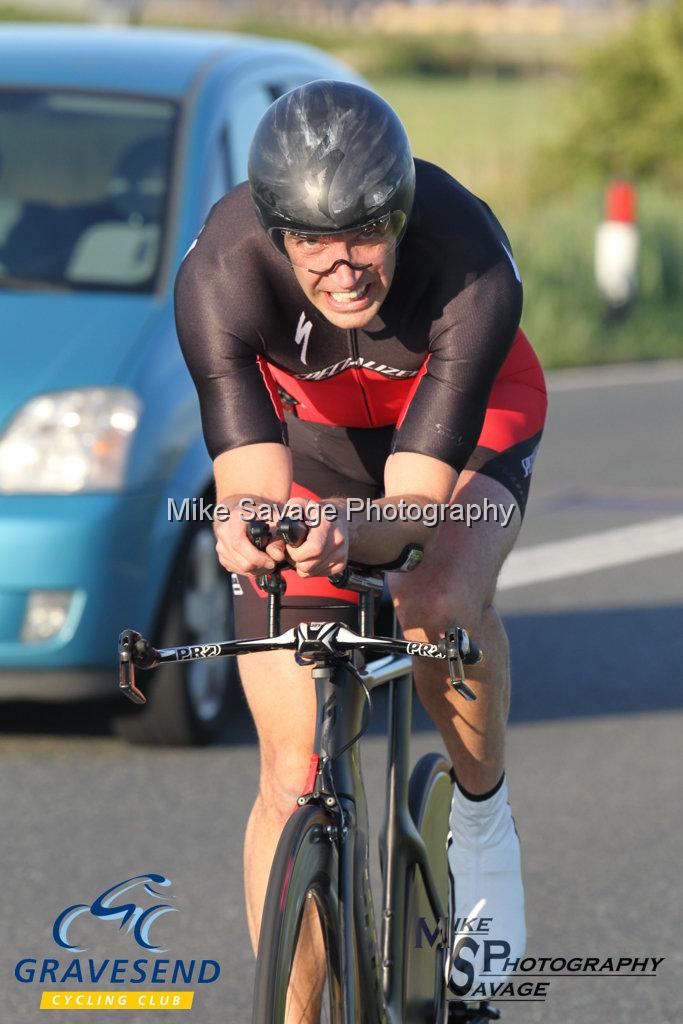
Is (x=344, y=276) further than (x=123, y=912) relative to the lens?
No

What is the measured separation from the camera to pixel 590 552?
895 cm

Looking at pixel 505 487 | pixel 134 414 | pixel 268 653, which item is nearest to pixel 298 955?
pixel 268 653

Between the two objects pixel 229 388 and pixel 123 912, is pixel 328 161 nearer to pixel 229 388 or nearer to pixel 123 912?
pixel 229 388

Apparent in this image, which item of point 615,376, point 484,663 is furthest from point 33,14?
point 484,663

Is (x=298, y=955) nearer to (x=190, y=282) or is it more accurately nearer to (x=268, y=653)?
(x=268, y=653)

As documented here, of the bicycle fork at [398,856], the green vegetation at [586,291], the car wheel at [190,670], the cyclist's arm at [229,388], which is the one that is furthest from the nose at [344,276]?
the green vegetation at [586,291]

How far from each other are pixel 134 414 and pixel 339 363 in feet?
6.99

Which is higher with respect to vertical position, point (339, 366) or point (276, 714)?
point (339, 366)

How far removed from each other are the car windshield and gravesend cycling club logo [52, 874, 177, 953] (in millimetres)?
1975

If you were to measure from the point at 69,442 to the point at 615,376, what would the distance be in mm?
9951

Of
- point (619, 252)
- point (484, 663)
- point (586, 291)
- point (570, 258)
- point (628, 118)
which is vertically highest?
point (628, 118)

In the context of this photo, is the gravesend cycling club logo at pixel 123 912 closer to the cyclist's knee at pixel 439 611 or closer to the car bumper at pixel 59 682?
the car bumper at pixel 59 682

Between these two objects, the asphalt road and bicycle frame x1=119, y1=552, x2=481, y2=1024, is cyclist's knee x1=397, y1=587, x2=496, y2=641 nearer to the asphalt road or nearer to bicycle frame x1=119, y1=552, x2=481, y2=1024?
bicycle frame x1=119, y1=552, x2=481, y2=1024

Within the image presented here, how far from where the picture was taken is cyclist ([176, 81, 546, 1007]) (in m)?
3.09
